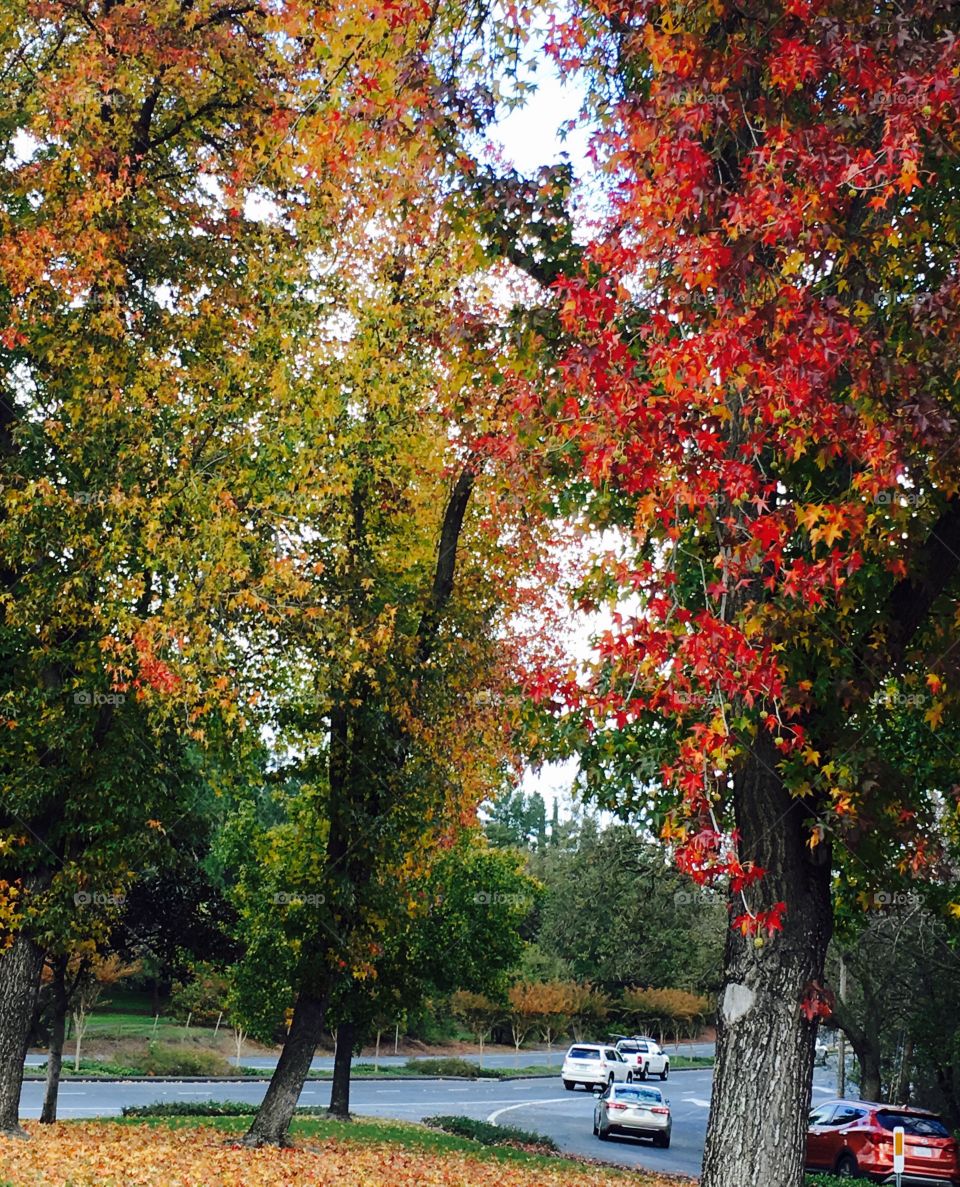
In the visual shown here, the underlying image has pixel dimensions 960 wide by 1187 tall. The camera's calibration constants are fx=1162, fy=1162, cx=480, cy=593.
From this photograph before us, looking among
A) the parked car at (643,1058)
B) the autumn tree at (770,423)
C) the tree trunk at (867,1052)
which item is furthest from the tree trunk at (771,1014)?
the parked car at (643,1058)

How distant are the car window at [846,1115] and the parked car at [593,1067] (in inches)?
806

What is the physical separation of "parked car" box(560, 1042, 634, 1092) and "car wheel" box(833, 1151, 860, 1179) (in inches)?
825

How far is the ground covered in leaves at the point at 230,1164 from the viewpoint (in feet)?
32.2

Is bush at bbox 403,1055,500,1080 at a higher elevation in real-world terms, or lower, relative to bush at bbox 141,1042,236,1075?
lower

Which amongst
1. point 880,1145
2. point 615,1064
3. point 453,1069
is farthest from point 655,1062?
point 880,1145

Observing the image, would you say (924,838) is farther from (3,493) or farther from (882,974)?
(882,974)

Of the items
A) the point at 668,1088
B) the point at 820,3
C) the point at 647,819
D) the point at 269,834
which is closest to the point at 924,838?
the point at 820,3

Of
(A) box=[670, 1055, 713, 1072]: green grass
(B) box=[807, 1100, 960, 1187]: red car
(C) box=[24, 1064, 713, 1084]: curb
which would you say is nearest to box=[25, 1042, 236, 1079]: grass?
(C) box=[24, 1064, 713, 1084]: curb

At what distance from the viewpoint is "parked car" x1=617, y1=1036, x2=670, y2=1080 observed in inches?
1764

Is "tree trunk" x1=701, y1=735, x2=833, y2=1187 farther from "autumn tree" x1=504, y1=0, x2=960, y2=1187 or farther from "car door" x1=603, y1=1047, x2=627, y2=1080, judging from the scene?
"car door" x1=603, y1=1047, x2=627, y2=1080

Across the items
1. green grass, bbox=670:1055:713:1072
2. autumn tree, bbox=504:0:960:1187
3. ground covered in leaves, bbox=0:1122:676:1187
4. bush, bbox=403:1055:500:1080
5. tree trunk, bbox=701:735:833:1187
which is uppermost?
autumn tree, bbox=504:0:960:1187

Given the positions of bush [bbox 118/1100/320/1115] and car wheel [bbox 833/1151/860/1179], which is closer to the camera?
car wheel [bbox 833/1151/860/1179]

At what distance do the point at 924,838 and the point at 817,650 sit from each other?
5.21ft

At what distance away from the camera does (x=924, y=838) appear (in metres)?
8.15
